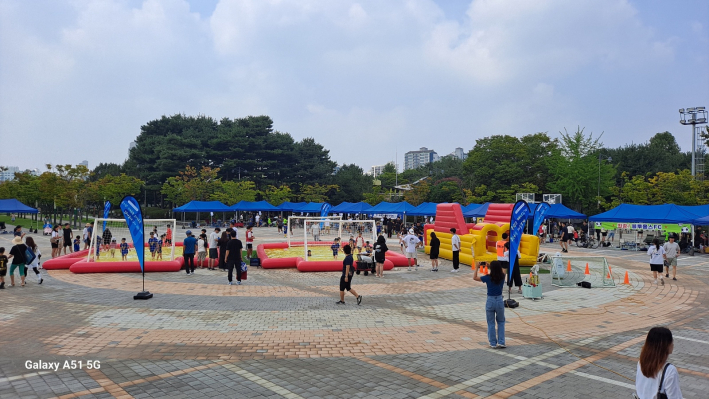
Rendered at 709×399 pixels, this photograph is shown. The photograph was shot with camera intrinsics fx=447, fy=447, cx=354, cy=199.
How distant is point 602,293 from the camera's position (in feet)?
41.7

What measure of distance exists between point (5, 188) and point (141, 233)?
172ft

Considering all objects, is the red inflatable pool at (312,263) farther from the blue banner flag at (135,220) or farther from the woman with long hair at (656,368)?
the woman with long hair at (656,368)

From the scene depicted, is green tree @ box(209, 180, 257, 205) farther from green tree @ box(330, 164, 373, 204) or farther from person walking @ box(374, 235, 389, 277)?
person walking @ box(374, 235, 389, 277)

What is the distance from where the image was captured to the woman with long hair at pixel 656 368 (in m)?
3.36

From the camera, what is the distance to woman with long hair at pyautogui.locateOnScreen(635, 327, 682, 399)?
132 inches

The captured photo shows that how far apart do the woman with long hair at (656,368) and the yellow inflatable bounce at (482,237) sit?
12386 millimetres

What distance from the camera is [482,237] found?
17.7 metres

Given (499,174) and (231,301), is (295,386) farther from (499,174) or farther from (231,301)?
(499,174)

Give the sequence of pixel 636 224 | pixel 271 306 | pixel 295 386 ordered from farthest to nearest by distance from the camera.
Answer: pixel 636 224, pixel 271 306, pixel 295 386

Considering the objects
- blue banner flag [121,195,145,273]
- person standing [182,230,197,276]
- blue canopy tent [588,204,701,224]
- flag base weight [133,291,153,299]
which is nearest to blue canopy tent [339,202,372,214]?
blue canopy tent [588,204,701,224]

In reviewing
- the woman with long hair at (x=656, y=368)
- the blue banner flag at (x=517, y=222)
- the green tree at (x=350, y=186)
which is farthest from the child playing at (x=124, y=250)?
the green tree at (x=350, y=186)

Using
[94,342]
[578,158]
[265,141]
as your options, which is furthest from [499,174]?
[94,342]

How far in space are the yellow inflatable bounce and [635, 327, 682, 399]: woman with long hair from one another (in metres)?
12.4

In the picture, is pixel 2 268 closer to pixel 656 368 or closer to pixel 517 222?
pixel 517 222
